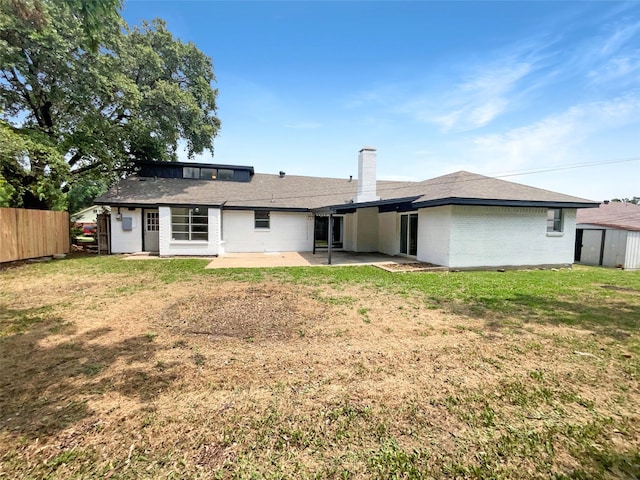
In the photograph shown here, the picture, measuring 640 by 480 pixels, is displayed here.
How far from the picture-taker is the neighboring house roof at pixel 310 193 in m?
11.5

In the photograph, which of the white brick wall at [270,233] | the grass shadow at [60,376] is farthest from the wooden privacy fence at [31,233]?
the grass shadow at [60,376]

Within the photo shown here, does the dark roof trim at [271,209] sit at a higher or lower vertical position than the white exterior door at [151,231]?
higher

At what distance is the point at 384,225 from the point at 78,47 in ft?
53.2

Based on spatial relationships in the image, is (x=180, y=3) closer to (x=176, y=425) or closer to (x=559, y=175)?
(x=176, y=425)

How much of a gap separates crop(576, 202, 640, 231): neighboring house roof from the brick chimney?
11.4 meters

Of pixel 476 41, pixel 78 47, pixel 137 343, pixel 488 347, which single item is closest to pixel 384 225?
pixel 476 41

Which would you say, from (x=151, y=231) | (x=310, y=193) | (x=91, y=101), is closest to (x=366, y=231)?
(x=310, y=193)

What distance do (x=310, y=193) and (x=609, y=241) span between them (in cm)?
1528

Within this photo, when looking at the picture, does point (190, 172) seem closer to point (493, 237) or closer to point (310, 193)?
point (310, 193)

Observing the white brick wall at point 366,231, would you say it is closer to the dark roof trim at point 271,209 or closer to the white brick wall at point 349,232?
the white brick wall at point 349,232

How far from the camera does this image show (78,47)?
1307 cm

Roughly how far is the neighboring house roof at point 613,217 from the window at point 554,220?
14.4 ft

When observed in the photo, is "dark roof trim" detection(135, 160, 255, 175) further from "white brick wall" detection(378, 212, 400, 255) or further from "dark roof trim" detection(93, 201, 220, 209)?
"white brick wall" detection(378, 212, 400, 255)

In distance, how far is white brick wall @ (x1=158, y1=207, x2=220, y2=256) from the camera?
13992 millimetres
